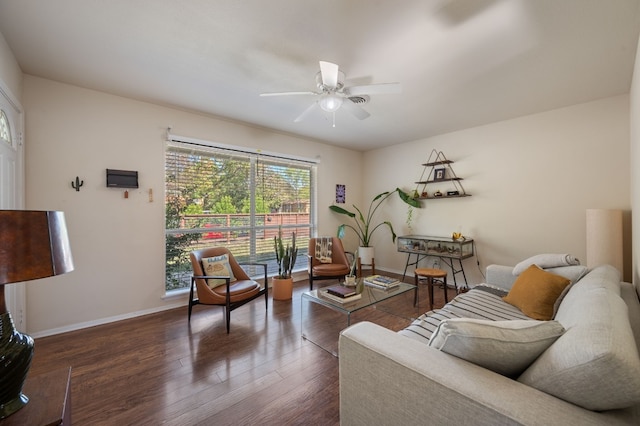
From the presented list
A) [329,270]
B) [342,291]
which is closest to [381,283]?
[342,291]

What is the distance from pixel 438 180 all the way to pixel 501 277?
2113 mm

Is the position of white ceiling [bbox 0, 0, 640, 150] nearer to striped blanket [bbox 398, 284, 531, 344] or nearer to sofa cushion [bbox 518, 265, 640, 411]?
sofa cushion [bbox 518, 265, 640, 411]

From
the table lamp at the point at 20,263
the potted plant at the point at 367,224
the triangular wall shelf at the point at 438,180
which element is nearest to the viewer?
the table lamp at the point at 20,263

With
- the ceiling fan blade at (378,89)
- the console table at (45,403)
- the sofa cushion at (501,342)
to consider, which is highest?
the ceiling fan blade at (378,89)

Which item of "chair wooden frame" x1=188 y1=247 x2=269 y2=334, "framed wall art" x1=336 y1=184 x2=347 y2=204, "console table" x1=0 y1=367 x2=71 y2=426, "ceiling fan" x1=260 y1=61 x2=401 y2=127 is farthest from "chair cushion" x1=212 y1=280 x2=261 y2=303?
"framed wall art" x1=336 y1=184 x2=347 y2=204

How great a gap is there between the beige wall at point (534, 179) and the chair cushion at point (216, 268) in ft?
11.2

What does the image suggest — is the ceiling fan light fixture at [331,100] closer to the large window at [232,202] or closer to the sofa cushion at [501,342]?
the large window at [232,202]

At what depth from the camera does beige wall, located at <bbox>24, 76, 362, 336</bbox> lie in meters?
2.60

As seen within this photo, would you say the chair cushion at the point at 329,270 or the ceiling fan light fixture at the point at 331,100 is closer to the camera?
the ceiling fan light fixture at the point at 331,100

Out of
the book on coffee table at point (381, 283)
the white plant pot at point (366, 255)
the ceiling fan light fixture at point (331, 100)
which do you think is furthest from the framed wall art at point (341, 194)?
the ceiling fan light fixture at point (331, 100)

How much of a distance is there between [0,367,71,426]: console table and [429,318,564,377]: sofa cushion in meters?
1.56

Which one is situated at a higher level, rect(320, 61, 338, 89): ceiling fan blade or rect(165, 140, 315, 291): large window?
rect(320, 61, 338, 89): ceiling fan blade

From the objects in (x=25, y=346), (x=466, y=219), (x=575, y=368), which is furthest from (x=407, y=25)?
(x=466, y=219)

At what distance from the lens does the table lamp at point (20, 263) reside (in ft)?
2.97
